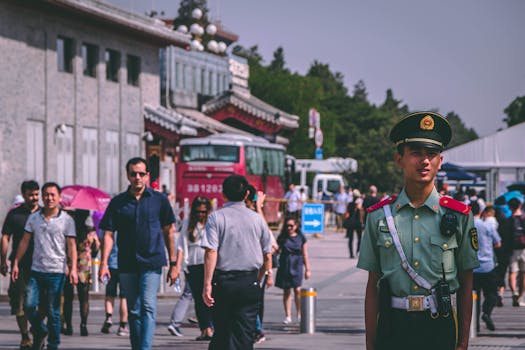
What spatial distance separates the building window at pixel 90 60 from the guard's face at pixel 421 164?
33.2 m

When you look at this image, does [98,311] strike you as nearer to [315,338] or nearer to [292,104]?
[315,338]

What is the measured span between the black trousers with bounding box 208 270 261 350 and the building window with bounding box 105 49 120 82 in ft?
99.3

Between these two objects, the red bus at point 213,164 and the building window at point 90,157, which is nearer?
the building window at point 90,157

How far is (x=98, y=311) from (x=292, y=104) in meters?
84.4

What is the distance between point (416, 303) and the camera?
5723mm

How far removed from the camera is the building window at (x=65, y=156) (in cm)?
3597

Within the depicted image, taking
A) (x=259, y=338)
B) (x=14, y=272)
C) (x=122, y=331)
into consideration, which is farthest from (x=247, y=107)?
(x=14, y=272)

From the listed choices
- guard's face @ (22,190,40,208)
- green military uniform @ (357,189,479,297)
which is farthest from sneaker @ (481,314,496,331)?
green military uniform @ (357,189,479,297)

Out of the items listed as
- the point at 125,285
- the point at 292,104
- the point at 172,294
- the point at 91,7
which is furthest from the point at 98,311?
the point at 292,104

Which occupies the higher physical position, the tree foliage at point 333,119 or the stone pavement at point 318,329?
the tree foliage at point 333,119

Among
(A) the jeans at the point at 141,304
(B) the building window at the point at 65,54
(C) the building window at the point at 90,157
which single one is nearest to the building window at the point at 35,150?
(B) the building window at the point at 65,54

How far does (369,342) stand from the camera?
5824 mm

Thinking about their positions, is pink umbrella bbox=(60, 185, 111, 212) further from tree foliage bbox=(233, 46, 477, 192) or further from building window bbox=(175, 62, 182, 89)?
tree foliage bbox=(233, 46, 477, 192)

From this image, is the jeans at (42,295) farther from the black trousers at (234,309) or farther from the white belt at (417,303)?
the white belt at (417,303)
